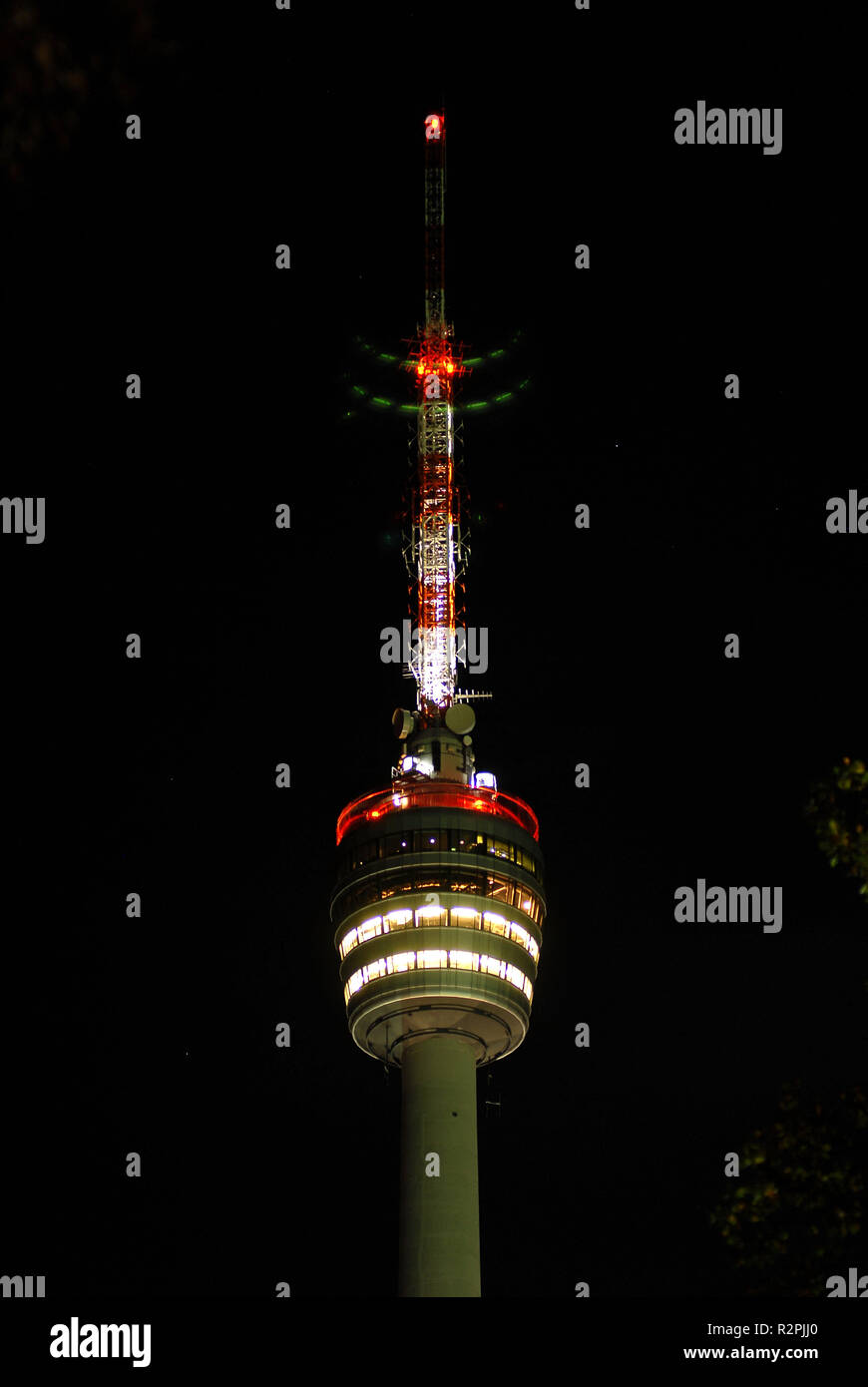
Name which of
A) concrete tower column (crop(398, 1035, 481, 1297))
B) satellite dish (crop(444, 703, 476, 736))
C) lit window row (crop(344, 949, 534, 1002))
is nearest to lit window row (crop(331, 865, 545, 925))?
lit window row (crop(344, 949, 534, 1002))

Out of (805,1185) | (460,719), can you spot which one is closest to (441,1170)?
(460,719)

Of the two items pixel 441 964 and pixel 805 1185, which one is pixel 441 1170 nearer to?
pixel 441 964

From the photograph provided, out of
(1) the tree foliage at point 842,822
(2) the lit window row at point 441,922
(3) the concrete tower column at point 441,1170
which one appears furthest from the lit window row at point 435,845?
(1) the tree foliage at point 842,822

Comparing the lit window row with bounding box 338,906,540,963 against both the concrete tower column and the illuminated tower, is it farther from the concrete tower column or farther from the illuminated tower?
the concrete tower column

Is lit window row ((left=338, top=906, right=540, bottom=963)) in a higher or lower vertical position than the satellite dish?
lower

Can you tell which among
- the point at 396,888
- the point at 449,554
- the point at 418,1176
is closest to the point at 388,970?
the point at 396,888

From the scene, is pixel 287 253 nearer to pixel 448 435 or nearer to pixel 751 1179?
pixel 448 435
